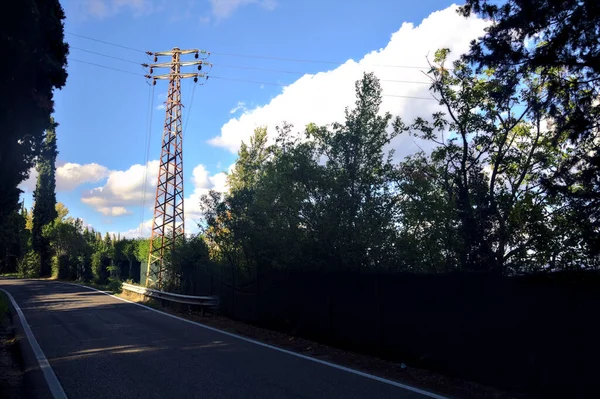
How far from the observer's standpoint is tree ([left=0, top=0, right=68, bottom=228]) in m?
8.94

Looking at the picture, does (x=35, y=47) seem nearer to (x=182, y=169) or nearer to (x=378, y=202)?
(x=378, y=202)

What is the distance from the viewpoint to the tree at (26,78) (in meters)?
8.94

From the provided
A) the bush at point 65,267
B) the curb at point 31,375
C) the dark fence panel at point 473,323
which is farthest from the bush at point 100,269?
the dark fence panel at point 473,323

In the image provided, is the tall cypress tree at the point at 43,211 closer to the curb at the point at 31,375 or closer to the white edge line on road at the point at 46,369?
the white edge line on road at the point at 46,369

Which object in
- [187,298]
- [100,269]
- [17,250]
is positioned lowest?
[187,298]

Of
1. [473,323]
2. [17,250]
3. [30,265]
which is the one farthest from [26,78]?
[17,250]

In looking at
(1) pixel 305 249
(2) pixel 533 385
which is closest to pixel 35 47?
(1) pixel 305 249

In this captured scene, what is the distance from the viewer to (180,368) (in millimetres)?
7383

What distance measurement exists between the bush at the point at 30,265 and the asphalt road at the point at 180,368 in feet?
158

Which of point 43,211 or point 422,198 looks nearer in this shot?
point 422,198

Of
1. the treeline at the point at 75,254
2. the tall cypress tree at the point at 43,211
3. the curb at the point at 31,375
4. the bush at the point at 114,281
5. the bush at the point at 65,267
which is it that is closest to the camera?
the curb at the point at 31,375

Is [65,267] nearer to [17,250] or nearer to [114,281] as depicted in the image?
[114,281]

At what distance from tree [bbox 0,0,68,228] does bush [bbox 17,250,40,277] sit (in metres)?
45.0

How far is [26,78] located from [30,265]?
5299 cm
